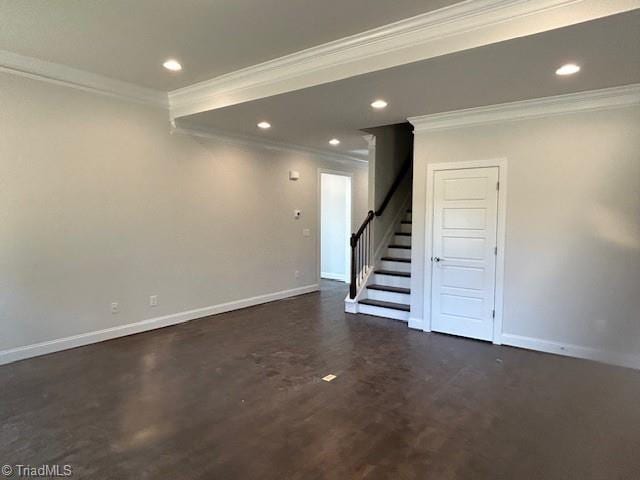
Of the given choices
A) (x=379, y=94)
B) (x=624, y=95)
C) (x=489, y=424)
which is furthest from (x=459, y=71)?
(x=489, y=424)

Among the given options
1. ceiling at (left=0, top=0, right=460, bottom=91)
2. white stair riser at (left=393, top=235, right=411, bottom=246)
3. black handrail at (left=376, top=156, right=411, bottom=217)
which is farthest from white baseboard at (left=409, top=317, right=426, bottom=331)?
ceiling at (left=0, top=0, right=460, bottom=91)

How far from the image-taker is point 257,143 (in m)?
6.26

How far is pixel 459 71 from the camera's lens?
3.26 meters

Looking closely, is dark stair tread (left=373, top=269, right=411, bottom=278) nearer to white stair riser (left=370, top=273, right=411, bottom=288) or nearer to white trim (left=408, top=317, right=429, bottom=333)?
Result: white stair riser (left=370, top=273, right=411, bottom=288)

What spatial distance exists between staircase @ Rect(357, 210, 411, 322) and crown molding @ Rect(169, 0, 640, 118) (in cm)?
319

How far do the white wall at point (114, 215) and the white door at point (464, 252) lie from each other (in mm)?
2858

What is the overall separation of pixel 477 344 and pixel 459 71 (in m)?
2.91

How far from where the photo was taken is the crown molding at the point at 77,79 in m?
3.67

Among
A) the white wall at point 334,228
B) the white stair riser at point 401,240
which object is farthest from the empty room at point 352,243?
the white wall at point 334,228

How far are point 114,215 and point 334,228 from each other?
520 centimetres

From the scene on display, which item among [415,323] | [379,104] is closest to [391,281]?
[415,323]

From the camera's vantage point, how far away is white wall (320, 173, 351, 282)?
8.83 metres

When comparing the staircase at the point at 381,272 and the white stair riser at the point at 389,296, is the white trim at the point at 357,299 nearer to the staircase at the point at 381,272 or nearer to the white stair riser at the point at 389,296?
the staircase at the point at 381,272

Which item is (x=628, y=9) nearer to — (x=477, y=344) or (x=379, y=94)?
(x=379, y=94)
